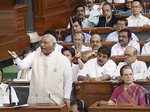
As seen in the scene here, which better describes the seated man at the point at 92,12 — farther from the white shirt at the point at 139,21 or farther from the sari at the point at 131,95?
the sari at the point at 131,95

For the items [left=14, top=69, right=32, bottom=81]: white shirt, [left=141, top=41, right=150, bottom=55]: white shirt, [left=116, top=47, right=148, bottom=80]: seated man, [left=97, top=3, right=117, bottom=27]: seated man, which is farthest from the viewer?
[left=97, top=3, right=117, bottom=27]: seated man

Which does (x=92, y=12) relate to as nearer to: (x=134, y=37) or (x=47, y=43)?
(x=134, y=37)

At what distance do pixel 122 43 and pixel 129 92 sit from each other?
1631 mm

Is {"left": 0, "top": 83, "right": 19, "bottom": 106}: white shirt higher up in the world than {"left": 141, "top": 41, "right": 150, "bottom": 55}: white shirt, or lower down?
lower down

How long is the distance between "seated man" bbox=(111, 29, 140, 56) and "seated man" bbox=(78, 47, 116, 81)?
626 mm

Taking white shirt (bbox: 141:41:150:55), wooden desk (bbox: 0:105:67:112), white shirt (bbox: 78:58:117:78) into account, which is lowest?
wooden desk (bbox: 0:105:67:112)

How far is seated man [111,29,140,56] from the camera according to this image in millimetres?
8148

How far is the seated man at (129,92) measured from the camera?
6.61 m

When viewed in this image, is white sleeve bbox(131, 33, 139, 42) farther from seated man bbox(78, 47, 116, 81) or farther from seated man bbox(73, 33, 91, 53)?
seated man bbox(78, 47, 116, 81)

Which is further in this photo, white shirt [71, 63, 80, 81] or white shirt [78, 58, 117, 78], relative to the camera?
white shirt [71, 63, 80, 81]

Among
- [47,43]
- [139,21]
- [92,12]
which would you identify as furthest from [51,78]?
[92,12]

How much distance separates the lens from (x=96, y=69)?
760 cm

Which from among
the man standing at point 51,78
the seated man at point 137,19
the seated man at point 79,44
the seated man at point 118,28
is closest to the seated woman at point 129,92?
the man standing at point 51,78

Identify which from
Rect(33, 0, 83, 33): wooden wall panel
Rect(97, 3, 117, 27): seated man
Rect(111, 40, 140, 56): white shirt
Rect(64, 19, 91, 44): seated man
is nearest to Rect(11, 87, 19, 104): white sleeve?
Rect(111, 40, 140, 56): white shirt
